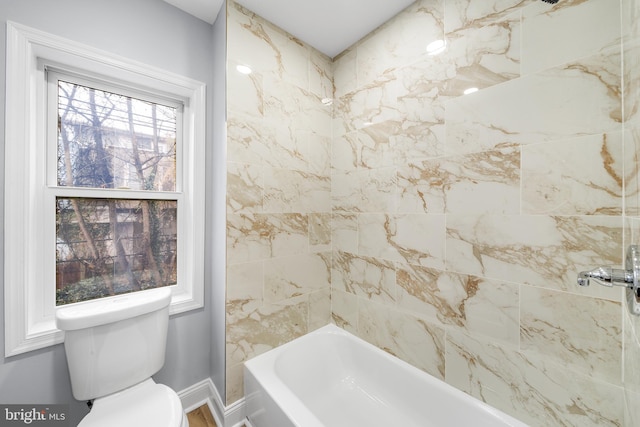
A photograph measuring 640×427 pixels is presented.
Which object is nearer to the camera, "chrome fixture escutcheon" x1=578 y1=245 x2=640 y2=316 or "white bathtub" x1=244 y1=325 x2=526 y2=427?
"chrome fixture escutcheon" x1=578 y1=245 x2=640 y2=316

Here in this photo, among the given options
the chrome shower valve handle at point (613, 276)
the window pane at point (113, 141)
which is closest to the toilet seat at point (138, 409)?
the window pane at point (113, 141)

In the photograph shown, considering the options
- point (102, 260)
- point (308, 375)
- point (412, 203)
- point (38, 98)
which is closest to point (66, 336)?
point (102, 260)

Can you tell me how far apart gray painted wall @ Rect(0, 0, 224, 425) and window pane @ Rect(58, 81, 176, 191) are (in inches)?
9.6

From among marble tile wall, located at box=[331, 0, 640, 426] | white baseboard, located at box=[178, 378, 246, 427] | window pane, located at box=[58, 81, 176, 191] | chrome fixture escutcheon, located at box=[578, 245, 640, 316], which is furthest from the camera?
white baseboard, located at box=[178, 378, 246, 427]

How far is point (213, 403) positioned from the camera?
1.59 metres

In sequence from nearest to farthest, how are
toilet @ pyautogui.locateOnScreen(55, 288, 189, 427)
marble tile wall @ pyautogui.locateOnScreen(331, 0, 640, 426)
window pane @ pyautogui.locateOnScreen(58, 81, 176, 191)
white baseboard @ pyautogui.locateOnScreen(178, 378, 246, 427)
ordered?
marble tile wall @ pyautogui.locateOnScreen(331, 0, 640, 426), toilet @ pyautogui.locateOnScreen(55, 288, 189, 427), window pane @ pyautogui.locateOnScreen(58, 81, 176, 191), white baseboard @ pyautogui.locateOnScreen(178, 378, 246, 427)

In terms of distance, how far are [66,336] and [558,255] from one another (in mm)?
2144

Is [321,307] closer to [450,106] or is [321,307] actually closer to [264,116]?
[264,116]

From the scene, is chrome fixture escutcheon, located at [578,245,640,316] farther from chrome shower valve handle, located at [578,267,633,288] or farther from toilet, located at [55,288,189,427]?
toilet, located at [55,288,189,427]

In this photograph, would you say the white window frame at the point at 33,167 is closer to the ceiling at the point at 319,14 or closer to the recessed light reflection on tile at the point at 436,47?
the ceiling at the point at 319,14

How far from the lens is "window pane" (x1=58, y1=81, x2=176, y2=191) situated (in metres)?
1.31

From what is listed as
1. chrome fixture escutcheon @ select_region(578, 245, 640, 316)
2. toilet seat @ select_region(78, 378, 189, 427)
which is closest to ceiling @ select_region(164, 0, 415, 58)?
chrome fixture escutcheon @ select_region(578, 245, 640, 316)

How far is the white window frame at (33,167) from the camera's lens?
108 centimetres

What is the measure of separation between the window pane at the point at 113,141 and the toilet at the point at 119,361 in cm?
70
